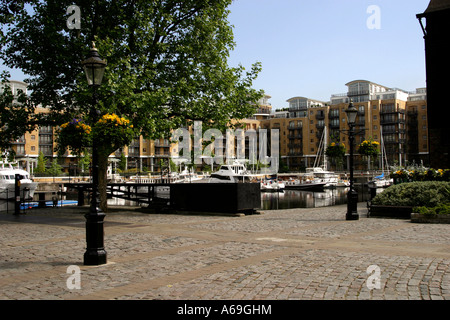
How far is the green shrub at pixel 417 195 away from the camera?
1597cm

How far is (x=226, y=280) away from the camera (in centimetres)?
672

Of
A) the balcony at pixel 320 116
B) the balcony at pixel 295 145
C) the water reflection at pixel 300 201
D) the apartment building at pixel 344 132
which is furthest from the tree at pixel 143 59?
the balcony at pixel 295 145

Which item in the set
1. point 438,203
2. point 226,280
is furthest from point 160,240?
point 438,203

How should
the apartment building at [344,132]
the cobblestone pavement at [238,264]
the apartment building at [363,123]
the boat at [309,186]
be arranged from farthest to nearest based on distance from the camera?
the apartment building at [363,123] < the apartment building at [344,132] < the boat at [309,186] < the cobblestone pavement at [238,264]

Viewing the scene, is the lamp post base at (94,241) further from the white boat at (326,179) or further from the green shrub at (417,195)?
the white boat at (326,179)

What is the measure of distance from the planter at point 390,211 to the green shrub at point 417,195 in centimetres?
25

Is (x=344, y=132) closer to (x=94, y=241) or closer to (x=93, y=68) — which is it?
(x=93, y=68)

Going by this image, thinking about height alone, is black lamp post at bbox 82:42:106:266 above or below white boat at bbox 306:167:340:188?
above

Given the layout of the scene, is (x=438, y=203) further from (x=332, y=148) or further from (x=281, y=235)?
(x=332, y=148)

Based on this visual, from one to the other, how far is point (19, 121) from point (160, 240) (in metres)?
12.6

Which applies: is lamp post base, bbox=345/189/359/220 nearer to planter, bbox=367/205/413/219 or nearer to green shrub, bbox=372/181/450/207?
planter, bbox=367/205/413/219

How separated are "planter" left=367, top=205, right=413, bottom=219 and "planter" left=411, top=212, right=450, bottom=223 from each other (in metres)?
1.22

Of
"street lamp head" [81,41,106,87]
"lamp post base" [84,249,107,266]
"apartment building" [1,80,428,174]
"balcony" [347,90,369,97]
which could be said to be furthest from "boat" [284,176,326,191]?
"lamp post base" [84,249,107,266]

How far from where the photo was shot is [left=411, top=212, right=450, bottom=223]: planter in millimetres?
14398
